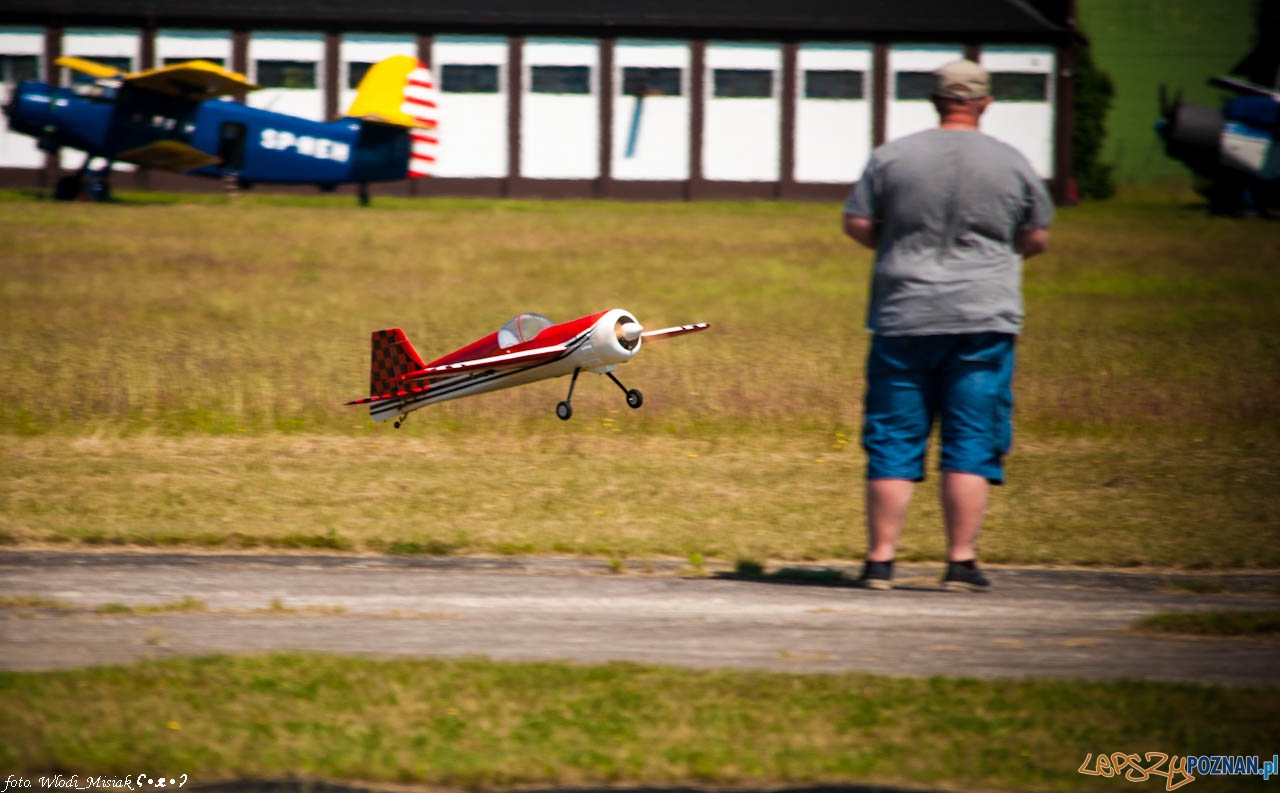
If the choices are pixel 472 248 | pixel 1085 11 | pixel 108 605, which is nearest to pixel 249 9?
pixel 472 248

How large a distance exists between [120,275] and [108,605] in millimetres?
13851

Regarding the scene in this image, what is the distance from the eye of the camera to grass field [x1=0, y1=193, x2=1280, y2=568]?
6961 millimetres

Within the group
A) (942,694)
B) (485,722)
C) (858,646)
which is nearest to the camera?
(485,722)

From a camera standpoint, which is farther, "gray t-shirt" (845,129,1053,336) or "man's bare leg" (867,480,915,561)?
"man's bare leg" (867,480,915,561)

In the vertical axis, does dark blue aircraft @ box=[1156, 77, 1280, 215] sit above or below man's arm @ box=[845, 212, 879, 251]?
above

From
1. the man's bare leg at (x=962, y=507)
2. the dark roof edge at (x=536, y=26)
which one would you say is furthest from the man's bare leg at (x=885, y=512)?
the dark roof edge at (x=536, y=26)

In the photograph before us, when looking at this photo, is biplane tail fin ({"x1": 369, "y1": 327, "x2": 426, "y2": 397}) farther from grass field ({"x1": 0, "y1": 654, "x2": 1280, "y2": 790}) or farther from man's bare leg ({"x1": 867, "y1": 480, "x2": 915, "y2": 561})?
grass field ({"x1": 0, "y1": 654, "x2": 1280, "y2": 790})

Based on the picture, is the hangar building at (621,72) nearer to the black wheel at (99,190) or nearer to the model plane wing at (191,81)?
the model plane wing at (191,81)

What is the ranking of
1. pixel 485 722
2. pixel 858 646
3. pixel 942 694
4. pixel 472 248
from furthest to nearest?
pixel 472 248 → pixel 858 646 → pixel 942 694 → pixel 485 722

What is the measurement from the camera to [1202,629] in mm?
5023

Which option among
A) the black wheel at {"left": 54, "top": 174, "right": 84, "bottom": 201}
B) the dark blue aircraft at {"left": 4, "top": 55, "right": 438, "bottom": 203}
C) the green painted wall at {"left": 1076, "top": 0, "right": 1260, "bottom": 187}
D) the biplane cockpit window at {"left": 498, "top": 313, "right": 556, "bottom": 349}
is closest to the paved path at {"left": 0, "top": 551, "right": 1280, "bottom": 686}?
the biplane cockpit window at {"left": 498, "top": 313, "right": 556, "bottom": 349}

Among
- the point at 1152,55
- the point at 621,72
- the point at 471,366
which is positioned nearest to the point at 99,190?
the point at 621,72

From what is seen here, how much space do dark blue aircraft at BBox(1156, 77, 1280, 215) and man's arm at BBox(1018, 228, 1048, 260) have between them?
93.2ft

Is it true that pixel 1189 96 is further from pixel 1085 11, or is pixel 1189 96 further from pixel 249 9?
pixel 249 9
